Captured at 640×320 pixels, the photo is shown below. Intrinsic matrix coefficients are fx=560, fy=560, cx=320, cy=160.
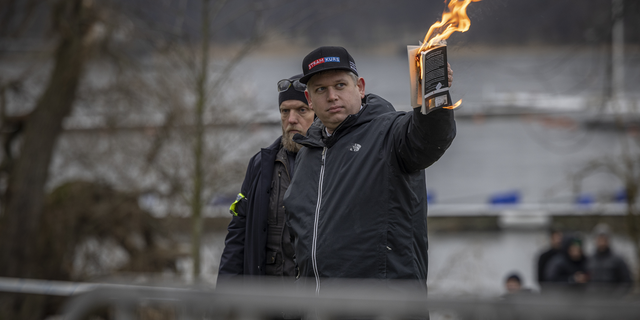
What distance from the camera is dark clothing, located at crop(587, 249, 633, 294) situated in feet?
23.4

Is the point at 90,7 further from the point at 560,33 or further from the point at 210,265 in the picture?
the point at 560,33

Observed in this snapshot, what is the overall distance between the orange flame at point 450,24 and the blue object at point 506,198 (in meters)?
→ 20.6

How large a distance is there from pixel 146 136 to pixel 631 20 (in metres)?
6.97

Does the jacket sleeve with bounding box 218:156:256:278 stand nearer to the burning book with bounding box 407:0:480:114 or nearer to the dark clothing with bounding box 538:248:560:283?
the burning book with bounding box 407:0:480:114

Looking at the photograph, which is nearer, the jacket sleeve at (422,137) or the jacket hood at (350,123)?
the jacket sleeve at (422,137)

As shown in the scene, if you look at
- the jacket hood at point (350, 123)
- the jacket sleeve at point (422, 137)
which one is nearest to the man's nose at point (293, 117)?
the jacket hood at point (350, 123)

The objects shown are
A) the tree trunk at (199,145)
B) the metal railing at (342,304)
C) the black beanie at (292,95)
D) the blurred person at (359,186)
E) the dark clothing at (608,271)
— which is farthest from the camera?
the tree trunk at (199,145)

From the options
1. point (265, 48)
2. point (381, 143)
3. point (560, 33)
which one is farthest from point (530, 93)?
point (381, 143)

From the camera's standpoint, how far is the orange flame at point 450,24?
213 centimetres

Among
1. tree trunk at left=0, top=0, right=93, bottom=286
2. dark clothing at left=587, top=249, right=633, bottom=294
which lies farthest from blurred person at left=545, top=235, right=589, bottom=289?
tree trunk at left=0, top=0, right=93, bottom=286

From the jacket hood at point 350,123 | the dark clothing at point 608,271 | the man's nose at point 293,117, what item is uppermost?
the man's nose at point 293,117

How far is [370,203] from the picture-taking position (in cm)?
229

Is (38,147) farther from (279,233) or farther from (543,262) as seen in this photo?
(543,262)

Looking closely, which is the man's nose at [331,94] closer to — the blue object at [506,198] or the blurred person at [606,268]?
the blurred person at [606,268]
